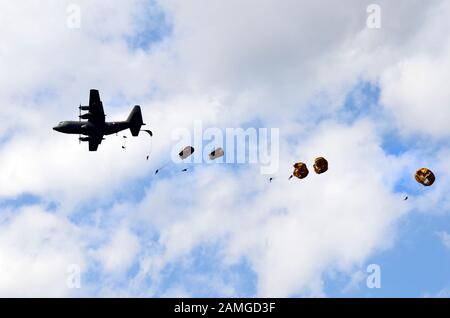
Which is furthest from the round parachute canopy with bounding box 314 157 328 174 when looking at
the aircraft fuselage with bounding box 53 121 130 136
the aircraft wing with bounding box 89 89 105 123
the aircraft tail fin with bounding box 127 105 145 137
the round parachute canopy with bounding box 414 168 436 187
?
the aircraft wing with bounding box 89 89 105 123

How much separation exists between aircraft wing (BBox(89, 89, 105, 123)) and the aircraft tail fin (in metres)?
5.73

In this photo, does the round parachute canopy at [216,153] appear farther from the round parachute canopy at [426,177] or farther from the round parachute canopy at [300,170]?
the round parachute canopy at [426,177]

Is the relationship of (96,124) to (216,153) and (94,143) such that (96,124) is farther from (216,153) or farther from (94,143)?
(216,153)

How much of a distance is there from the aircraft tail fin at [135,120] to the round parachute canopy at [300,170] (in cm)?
3421

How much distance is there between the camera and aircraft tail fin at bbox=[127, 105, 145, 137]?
114 meters

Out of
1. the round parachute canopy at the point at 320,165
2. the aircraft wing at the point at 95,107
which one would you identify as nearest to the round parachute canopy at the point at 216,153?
the round parachute canopy at the point at 320,165

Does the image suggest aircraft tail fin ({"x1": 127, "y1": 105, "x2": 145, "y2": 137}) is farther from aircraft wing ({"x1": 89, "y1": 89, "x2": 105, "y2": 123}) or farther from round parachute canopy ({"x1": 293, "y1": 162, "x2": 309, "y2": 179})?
round parachute canopy ({"x1": 293, "y1": 162, "x2": 309, "y2": 179})

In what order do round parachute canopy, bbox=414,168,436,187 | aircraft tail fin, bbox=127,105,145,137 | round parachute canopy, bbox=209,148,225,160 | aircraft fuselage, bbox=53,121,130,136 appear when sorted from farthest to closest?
aircraft tail fin, bbox=127,105,145,137 < aircraft fuselage, bbox=53,121,130,136 < round parachute canopy, bbox=414,168,436,187 < round parachute canopy, bbox=209,148,225,160

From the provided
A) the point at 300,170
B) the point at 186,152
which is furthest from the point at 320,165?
the point at 186,152

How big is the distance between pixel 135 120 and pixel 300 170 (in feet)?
118

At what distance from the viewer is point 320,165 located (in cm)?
9656
